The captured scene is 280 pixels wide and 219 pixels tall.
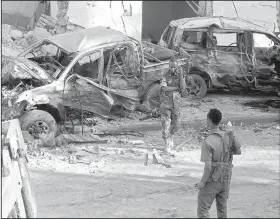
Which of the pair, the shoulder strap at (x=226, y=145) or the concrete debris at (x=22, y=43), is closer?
the shoulder strap at (x=226, y=145)

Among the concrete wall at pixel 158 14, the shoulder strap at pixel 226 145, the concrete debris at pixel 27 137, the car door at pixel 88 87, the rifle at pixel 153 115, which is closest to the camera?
the shoulder strap at pixel 226 145

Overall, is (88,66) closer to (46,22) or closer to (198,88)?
(198,88)

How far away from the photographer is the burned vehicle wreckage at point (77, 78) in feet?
32.7

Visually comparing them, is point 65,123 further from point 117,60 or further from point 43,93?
point 117,60

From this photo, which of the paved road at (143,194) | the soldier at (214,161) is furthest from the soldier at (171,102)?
the soldier at (214,161)

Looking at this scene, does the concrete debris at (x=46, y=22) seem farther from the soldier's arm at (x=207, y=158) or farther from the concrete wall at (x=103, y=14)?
the soldier's arm at (x=207, y=158)

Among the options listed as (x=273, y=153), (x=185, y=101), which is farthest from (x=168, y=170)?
(x=185, y=101)

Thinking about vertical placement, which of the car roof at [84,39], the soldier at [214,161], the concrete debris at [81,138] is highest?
the car roof at [84,39]

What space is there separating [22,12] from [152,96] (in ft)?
29.8

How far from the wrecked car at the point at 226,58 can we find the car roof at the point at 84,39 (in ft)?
8.07

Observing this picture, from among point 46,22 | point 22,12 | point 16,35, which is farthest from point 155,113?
point 22,12

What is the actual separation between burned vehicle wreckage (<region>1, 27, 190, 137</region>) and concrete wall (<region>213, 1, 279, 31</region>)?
287 inches

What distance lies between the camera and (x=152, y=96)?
1191 cm

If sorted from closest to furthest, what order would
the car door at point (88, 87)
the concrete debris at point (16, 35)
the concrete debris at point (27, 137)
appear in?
the concrete debris at point (27, 137)
the car door at point (88, 87)
the concrete debris at point (16, 35)
